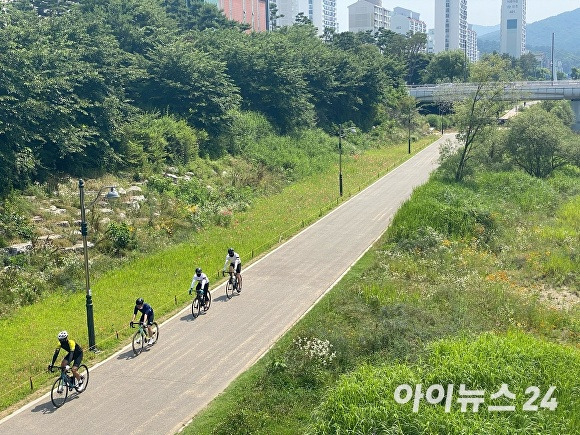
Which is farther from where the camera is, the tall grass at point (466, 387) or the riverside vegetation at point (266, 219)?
the riverside vegetation at point (266, 219)

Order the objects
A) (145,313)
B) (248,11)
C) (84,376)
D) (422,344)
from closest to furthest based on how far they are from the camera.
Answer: (84,376) < (422,344) < (145,313) < (248,11)

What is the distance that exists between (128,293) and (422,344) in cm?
1282

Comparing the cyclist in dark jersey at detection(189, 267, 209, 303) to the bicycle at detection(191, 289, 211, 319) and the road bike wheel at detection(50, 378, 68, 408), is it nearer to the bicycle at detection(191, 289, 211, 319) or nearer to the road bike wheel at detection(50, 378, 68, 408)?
the bicycle at detection(191, 289, 211, 319)

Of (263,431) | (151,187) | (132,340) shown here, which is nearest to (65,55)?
(151,187)

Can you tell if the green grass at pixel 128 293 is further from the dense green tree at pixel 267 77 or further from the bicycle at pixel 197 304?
the dense green tree at pixel 267 77

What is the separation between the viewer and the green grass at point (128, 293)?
766 inches

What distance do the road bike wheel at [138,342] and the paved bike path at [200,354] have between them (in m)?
0.26

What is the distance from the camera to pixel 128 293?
2547 cm

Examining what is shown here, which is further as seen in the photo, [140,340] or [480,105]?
[480,105]

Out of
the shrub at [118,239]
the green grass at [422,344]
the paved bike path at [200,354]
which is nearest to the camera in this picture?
the green grass at [422,344]

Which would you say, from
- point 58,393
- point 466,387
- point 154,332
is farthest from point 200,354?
point 466,387

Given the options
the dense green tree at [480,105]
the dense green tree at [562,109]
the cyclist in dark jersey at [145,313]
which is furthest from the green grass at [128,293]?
the dense green tree at [562,109]

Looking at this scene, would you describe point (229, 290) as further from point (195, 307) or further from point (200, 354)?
point (200, 354)

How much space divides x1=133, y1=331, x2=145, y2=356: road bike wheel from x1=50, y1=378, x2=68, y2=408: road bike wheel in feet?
10.4
